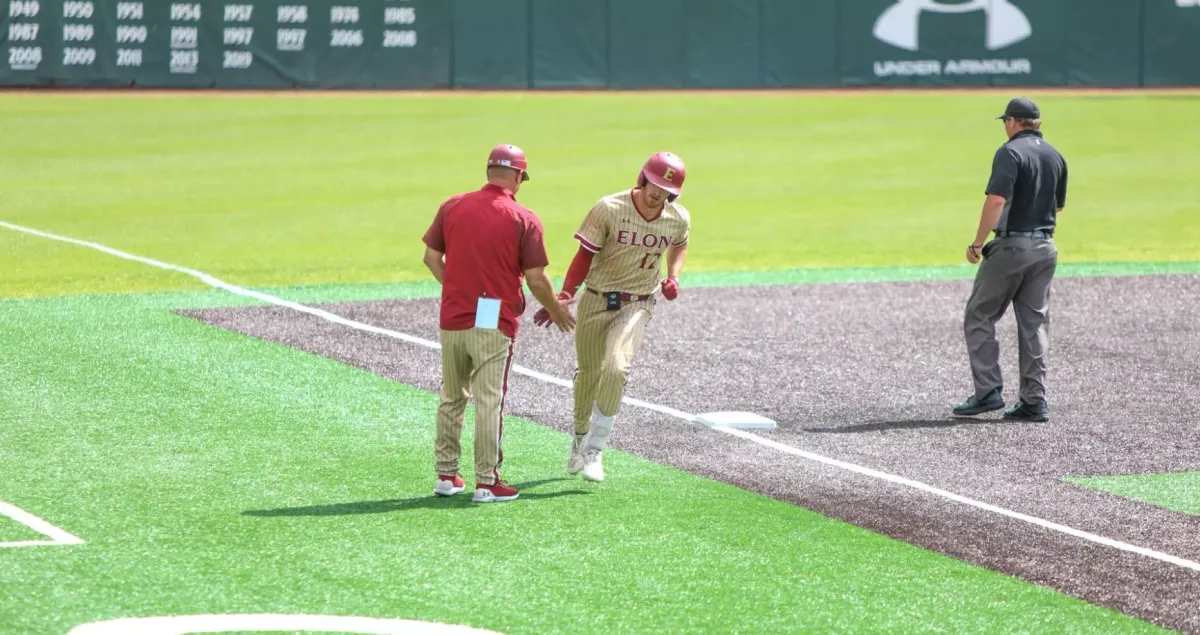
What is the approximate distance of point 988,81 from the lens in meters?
39.4

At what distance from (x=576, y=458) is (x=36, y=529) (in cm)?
283

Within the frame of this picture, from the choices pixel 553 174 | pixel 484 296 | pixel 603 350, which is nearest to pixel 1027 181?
pixel 603 350

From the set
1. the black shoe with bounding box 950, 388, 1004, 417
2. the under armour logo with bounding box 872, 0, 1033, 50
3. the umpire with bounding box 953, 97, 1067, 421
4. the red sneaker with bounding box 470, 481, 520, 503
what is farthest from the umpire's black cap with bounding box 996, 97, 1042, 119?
the under armour logo with bounding box 872, 0, 1033, 50

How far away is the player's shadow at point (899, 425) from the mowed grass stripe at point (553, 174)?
840cm

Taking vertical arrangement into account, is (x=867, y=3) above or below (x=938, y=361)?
above

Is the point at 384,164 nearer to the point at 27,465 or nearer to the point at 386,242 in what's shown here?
the point at 386,242

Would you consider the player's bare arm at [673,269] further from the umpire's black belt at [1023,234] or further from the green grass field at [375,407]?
the umpire's black belt at [1023,234]

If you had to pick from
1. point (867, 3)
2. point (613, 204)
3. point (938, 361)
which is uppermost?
point (867, 3)

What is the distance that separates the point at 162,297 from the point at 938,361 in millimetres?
7258

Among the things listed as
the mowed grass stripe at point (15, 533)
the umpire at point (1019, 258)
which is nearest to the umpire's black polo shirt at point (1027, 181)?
the umpire at point (1019, 258)

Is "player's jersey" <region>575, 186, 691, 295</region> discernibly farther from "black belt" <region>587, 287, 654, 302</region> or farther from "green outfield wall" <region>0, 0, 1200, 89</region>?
"green outfield wall" <region>0, 0, 1200, 89</region>

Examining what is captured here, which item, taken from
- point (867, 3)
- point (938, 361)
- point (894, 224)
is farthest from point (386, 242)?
point (867, 3)

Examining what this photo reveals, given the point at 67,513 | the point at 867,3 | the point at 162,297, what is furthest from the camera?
the point at 867,3

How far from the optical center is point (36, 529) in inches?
283
